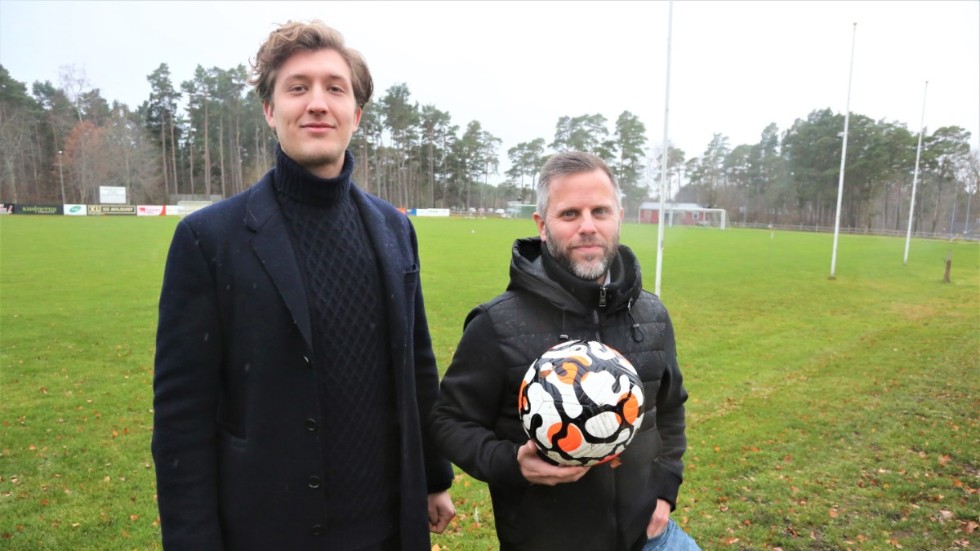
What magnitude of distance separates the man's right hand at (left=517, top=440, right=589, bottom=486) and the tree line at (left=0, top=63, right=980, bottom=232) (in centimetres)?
7324

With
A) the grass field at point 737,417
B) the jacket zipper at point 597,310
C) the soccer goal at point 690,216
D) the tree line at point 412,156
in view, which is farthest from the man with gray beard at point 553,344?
the soccer goal at point 690,216

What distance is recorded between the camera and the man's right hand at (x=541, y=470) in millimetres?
2143

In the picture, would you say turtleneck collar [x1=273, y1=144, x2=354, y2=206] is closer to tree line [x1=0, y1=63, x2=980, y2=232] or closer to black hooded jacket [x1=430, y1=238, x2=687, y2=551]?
black hooded jacket [x1=430, y1=238, x2=687, y2=551]

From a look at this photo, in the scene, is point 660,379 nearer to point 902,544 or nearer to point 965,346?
point 902,544

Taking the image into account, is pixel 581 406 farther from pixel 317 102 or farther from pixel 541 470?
pixel 317 102

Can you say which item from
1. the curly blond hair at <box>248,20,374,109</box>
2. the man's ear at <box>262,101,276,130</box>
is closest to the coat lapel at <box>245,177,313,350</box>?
the man's ear at <box>262,101,276,130</box>

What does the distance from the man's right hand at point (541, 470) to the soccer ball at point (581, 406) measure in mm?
31

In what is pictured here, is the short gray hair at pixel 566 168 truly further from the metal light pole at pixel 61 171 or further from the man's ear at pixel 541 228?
the metal light pole at pixel 61 171

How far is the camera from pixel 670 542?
2652 millimetres

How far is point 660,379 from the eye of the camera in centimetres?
266

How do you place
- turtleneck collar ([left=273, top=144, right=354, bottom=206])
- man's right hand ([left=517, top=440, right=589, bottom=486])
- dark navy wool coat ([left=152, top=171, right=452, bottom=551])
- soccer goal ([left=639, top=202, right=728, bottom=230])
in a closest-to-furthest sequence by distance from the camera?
1. dark navy wool coat ([left=152, top=171, right=452, bottom=551])
2. man's right hand ([left=517, top=440, right=589, bottom=486])
3. turtleneck collar ([left=273, top=144, right=354, bottom=206])
4. soccer goal ([left=639, top=202, right=728, bottom=230])

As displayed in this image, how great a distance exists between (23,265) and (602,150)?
64215mm

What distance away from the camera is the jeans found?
263 cm

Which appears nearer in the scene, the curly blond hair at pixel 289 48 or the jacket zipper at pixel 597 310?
the curly blond hair at pixel 289 48
